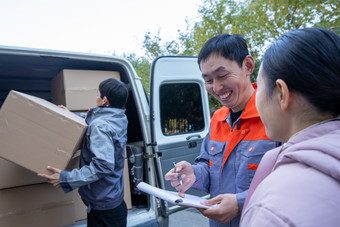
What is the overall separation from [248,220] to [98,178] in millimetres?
1580

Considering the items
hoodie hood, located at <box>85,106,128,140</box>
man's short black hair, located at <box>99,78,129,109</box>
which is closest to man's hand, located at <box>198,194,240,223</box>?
hoodie hood, located at <box>85,106,128,140</box>

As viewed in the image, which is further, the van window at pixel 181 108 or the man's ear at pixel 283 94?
the van window at pixel 181 108

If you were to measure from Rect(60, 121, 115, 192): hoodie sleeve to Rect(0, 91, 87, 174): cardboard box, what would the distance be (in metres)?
0.11

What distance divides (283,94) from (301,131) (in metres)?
0.11

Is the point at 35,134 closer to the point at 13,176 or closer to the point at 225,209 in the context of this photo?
the point at 13,176

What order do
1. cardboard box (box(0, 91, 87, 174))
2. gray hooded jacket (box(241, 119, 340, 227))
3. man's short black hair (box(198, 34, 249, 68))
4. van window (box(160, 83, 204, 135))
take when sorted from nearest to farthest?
gray hooded jacket (box(241, 119, 340, 227))
man's short black hair (box(198, 34, 249, 68))
cardboard box (box(0, 91, 87, 174))
van window (box(160, 83, 204, 135))

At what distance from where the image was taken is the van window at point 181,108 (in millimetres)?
2910

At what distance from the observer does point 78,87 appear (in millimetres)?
2576

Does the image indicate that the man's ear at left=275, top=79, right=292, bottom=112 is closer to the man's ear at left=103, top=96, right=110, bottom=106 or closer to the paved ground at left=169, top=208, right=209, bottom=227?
the man's ear at left=103, top=96, right=110, bottom=106

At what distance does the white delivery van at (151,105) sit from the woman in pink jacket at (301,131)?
192cm

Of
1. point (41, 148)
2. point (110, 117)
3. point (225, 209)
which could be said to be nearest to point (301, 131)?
point (225, 209)

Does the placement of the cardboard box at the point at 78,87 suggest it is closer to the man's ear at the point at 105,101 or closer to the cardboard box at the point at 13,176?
the man's ear at the point at 105,101

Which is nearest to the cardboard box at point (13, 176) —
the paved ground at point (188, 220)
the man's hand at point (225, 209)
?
the man's hand at point (225, 209)

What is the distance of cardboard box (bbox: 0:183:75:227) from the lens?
7.02ft
